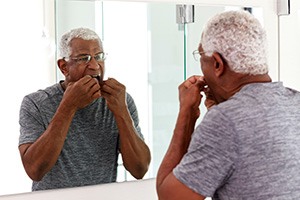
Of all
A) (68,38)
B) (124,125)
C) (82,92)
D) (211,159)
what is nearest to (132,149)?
(124,125)

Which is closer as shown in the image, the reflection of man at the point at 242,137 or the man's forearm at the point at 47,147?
the reflection of man at the point at 242,137

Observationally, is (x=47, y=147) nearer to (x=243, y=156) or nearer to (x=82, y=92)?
(x=82, y=92)

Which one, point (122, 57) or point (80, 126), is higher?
point (122, 57)

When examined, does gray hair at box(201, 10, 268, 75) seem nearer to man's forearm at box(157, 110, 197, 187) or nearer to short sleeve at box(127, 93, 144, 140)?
man's forearm at box(157, 110, 197, 187)

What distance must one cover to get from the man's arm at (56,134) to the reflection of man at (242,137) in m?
0.30

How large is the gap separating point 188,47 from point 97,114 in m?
0.30

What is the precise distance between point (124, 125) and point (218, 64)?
356 mm

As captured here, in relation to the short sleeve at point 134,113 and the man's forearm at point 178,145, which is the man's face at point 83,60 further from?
the man's forearm at point 178,145

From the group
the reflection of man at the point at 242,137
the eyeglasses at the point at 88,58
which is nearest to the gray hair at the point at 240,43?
the reflection of man at the point at 242,137

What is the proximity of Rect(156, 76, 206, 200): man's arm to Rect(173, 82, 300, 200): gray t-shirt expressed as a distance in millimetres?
17

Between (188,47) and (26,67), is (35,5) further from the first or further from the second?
(188,47)

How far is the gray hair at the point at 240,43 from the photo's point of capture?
0.99m

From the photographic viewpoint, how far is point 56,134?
1204mm

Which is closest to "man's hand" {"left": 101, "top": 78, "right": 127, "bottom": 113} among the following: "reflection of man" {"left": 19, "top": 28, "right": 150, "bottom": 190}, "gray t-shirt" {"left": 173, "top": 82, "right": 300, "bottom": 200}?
"reflection of man" {"left": 19, "top": 28, "right": 150, "bottom": 190}
